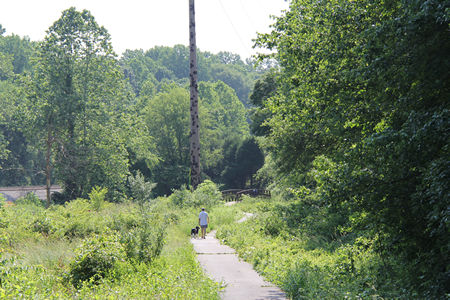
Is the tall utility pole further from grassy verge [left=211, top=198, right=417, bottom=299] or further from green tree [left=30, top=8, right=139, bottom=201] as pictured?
green tree [left=30, top=8, right=139, bottom=201]

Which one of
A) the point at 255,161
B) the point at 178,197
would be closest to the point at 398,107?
the point at 178,197

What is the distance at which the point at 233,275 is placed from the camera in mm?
11391

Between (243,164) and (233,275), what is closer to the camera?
(233,275)

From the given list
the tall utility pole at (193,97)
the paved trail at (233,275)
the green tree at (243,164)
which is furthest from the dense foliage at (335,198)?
the green tree at (243,164)

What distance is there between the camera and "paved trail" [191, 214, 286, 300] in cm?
932

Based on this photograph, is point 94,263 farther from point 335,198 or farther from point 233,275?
point 335,198

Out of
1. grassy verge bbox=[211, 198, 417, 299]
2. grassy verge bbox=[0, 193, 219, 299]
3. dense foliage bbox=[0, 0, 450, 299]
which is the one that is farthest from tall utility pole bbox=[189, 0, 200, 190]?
grassy verge bbox=[211, 198, 417, 299]

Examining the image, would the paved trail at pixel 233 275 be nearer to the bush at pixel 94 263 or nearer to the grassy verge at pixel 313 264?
the grassy verge at pixel 313 264

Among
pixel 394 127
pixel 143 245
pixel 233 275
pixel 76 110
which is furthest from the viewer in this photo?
pixel 76 110

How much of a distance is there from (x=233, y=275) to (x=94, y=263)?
3513 mm

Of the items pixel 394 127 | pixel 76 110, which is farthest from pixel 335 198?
pixel 76 110

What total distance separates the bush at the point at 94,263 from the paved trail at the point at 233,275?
232 cm

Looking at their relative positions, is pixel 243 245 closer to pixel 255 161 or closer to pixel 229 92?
pixel 255 161

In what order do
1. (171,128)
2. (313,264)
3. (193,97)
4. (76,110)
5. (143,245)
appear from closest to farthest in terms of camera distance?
(313,264) < (143,245) < (193,97) < (76,110) < (171,128)
